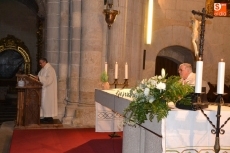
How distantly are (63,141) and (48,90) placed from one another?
84.2 inches

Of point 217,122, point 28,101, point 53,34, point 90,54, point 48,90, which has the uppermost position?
point 53,34

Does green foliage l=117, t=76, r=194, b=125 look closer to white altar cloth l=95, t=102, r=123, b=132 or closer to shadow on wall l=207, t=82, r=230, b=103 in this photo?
white altar cloth l=95, t=102, r=123, b=132

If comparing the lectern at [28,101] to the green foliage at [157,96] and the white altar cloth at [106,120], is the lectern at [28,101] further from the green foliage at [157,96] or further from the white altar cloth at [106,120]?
the green foliage at [157,96]

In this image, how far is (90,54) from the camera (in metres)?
8.72

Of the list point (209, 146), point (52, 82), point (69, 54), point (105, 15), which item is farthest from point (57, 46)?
point (209, 146)

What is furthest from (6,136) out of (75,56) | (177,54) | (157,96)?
(177,54)

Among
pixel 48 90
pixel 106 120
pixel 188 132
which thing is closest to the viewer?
pixel 188 132

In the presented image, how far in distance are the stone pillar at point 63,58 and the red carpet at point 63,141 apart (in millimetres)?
1332

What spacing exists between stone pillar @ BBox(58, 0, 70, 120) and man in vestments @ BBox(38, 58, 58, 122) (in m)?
0.41

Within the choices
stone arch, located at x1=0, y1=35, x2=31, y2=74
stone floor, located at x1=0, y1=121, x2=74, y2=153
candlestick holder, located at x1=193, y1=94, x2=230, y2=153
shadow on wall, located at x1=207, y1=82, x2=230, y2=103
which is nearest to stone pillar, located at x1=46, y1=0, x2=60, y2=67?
stone floor, located at x1=0, y1=121, x2=74, y2=153

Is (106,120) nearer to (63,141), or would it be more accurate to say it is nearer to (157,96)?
(63,141)

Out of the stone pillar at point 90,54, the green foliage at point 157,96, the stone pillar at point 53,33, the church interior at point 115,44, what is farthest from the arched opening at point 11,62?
the green foliage at point 157,96

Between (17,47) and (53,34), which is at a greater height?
(53,34)

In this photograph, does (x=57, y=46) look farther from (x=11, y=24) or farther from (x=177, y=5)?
(x=11, y=24)
